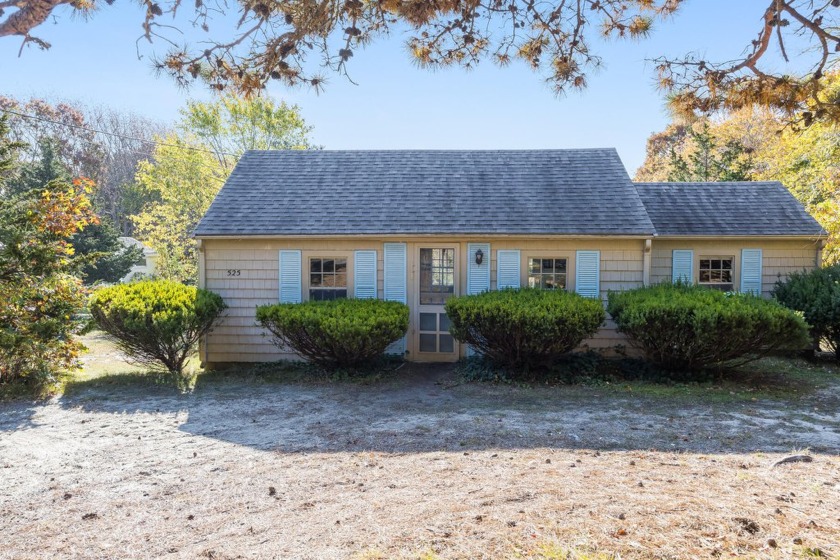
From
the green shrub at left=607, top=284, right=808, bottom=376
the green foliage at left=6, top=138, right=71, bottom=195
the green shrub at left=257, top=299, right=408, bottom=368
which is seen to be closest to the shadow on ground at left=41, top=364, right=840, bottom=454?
the green shrub at left=257, top=299, right=408, bottom=368

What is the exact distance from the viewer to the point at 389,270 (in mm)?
8914

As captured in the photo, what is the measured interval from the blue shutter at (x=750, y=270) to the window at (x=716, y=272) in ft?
0.69

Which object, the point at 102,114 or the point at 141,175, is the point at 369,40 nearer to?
the point at 141,175

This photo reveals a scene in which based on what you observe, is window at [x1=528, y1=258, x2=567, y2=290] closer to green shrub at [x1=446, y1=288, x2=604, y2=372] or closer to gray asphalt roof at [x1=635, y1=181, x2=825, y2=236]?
green shrub at [x1=446, y1=288, x2=604, y2=372]

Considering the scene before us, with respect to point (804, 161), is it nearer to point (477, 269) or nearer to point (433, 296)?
point (477, 269)

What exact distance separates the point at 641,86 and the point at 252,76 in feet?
11.4

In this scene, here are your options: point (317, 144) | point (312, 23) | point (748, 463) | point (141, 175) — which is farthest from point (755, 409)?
point (317, 144)

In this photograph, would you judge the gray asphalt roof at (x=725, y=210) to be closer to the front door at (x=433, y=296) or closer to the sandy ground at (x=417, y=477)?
the sandy ground at (x=417, y=477)

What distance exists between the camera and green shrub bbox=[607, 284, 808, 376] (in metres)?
6.88

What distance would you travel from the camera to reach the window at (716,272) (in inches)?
380

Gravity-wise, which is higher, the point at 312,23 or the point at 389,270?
the point at 312,23

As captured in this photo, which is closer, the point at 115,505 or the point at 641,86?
the point at 115,505

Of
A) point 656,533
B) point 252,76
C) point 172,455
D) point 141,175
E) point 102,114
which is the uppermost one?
point 102,114

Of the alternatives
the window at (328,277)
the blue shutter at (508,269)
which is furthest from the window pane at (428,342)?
the window at (328,277)
